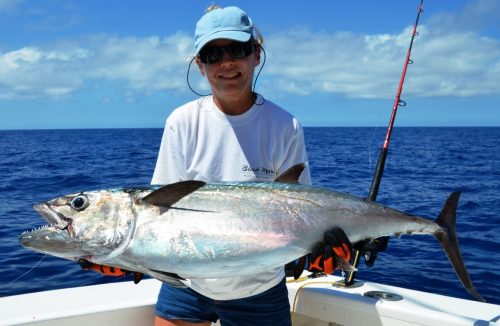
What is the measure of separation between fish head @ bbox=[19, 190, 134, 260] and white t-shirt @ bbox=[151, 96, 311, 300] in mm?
478

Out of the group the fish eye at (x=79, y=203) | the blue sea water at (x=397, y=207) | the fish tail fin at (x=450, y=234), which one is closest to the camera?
the fish eye at (x=79, y=203)

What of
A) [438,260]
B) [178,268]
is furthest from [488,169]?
[178,268]

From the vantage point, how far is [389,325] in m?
3.11

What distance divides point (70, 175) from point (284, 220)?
15.9 metres

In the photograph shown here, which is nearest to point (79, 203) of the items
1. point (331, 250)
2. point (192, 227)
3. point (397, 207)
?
point (192, 227)

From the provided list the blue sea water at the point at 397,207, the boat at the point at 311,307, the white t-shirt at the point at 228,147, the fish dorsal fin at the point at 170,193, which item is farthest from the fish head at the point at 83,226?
the blue sea water at the point at 397,207

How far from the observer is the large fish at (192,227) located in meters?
2.17

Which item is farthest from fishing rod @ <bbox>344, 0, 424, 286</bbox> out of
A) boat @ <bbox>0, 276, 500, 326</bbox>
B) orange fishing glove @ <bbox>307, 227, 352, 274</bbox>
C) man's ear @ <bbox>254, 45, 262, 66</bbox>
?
man's ear @ <bbox>254, 45, 262, 66</bbox>

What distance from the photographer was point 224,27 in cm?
253

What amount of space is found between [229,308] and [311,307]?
0.98 m

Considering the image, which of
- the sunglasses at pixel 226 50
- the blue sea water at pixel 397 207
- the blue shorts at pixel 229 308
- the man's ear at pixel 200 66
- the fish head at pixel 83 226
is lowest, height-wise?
the blue sea water at pixel 397 207

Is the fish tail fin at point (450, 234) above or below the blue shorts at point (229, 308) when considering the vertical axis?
above

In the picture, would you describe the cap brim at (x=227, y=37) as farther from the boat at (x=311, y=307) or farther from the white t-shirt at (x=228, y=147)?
the boat at (x=311, y=307)

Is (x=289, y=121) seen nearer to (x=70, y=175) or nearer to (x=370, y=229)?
(x=370, y=229)
